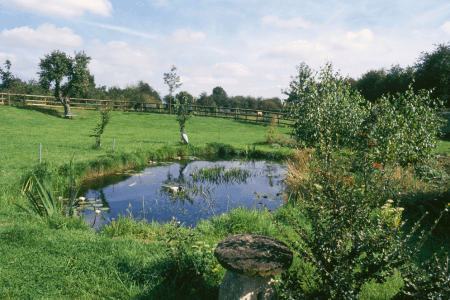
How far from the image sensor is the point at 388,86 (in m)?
29.4

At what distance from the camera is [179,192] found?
27.1ft

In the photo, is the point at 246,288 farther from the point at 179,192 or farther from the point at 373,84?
the point at 373,84

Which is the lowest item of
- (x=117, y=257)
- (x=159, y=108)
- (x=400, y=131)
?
(x=117, y=257)

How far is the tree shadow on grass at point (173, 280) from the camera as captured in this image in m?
3.08

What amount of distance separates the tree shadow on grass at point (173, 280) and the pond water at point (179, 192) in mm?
2473

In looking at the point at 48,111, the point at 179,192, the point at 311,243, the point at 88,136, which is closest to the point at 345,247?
the point at 311,243

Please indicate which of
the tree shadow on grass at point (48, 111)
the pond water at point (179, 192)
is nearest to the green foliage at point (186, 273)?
the pond water at point (179, 192)

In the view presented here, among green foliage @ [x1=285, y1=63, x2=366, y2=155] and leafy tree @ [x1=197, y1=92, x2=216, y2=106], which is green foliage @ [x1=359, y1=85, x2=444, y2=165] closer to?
green foliage @ [x1=285, y1=63, x2=366, y2=155]

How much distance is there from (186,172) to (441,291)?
931cm

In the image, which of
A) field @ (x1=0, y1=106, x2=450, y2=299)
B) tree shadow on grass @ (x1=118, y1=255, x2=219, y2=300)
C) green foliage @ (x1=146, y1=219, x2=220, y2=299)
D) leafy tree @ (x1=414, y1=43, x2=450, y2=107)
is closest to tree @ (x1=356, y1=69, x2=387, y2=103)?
leafy tree @ (x1=414, y1=43, x2=450, y2=107)

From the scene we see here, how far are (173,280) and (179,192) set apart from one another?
202 inches

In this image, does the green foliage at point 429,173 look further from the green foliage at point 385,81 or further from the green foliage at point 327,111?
the green foliage at point 385,81

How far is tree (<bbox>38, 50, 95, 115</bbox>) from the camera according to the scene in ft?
86.5

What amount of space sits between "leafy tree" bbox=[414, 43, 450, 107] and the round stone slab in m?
24.3
